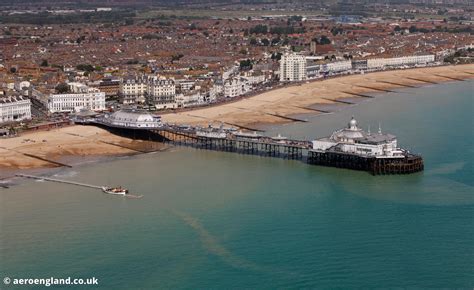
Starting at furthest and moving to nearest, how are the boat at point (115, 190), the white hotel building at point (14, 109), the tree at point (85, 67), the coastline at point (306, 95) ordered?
1. the tree at point (85, 67)
2. the coastline at point (306, 95)
3. the white hotel building at point (14, 109)
4. the boat at point (115, 190)

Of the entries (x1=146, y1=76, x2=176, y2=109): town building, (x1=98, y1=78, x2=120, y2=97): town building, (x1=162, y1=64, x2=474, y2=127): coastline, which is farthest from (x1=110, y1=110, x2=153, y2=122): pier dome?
(x1=98, y1=78, x2=120, y2=97): town building

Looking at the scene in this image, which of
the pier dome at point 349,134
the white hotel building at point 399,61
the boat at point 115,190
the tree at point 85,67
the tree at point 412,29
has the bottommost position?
the boat at point 115,190

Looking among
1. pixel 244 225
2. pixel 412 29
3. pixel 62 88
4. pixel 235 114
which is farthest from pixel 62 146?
pixel 412 29

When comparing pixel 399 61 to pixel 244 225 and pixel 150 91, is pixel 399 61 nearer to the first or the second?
pixel 150 91

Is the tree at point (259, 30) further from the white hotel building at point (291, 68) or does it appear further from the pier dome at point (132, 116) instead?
the pier dome at point (132, 116)

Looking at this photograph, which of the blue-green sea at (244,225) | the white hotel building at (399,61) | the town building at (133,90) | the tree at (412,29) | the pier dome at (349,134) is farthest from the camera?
the tree at (412,29)

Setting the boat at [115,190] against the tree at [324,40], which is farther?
the tree at [324,40]

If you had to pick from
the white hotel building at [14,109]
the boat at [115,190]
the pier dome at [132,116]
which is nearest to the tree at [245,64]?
the white hotel building at [14,109]

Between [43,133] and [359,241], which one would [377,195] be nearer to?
[359,241]
